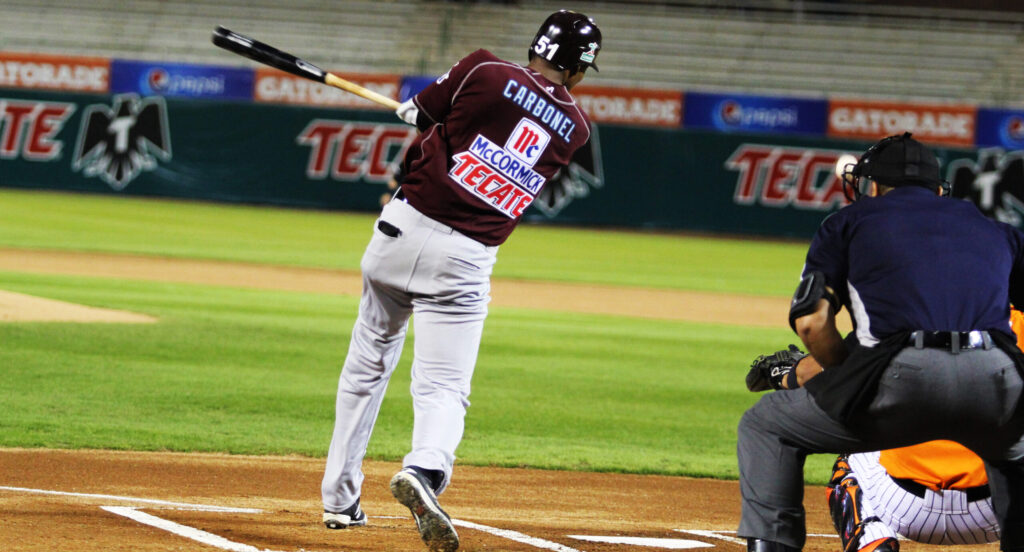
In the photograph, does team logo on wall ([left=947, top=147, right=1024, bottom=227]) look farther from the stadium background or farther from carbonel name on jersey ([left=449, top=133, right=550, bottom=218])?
carbonel name on jersey ([left=449, top=133, right=550, bottom=218])

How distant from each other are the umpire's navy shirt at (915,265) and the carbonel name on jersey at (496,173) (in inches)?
53.4

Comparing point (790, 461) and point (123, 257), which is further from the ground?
point (790, 461)

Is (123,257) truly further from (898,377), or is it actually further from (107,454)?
(898,377)

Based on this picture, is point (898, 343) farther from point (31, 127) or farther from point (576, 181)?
point (31, 127)

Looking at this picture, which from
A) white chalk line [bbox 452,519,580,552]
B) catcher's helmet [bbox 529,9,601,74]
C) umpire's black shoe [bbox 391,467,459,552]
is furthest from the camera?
white chalk line [bbox 452,519,580,552]

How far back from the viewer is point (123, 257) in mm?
19484

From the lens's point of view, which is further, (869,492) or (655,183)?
(655,183)

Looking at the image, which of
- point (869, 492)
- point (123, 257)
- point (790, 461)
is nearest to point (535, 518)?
point (869, 492)

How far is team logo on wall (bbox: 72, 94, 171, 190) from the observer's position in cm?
2897

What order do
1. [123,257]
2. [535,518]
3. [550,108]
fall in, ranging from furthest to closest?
[123,257]
[535,518]
[550,108]

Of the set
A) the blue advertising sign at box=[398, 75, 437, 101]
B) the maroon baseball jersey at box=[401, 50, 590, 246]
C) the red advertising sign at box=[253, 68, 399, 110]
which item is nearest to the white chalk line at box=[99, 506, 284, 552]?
the maroon baseball jersey at box=[401, 50, 590, 246]

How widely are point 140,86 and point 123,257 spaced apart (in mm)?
14476

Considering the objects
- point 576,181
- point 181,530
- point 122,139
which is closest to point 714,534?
point 181,530

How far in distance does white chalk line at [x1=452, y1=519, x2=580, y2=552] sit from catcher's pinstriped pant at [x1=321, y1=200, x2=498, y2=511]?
0.61 m
